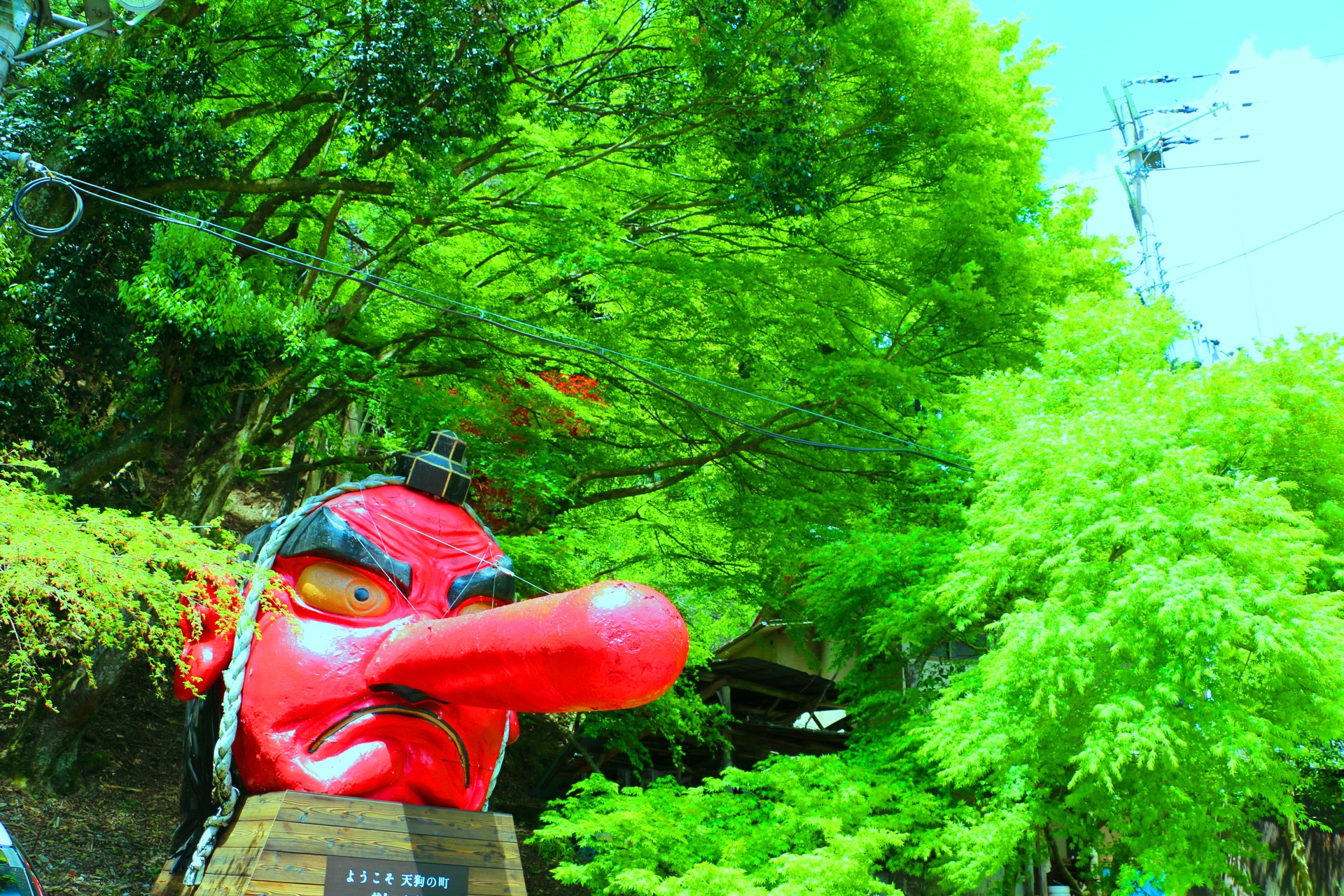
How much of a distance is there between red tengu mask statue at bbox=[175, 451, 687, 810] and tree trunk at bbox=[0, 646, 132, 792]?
17.9ft

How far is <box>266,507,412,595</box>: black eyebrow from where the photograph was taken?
5.90 m

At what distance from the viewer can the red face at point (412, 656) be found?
4.43 metres

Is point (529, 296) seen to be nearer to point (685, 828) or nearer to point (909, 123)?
point (909, 123)

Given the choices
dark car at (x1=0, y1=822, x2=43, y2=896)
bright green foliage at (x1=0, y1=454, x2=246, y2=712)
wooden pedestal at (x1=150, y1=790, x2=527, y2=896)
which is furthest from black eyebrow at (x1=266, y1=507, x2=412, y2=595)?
dark car at (x1=0, y1=822, x2=43, y2=896)

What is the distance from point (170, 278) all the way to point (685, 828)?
6622mm

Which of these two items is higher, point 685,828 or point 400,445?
point 400,445

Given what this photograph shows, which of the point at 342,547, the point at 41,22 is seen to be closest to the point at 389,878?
the point at 342,547

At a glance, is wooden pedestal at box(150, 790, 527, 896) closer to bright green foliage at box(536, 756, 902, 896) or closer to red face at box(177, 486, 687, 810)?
red face at box(177, 486, 687, 810)

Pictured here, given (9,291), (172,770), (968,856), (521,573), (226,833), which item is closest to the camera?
(226,833)

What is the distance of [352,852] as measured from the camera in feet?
17.0

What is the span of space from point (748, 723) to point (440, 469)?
8875mm

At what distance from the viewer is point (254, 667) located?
561cm

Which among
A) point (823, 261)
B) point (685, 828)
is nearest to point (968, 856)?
point (685, 828)

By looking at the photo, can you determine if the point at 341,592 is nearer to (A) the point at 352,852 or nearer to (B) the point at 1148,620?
(A) the point at 352,852
